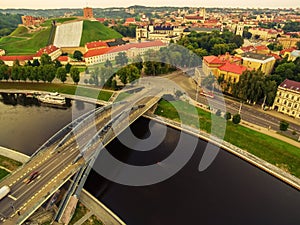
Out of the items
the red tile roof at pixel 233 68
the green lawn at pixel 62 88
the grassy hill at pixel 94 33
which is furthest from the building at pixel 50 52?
the red tile roof at pixel 233 68

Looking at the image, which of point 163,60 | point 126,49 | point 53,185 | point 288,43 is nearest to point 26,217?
point 53,185

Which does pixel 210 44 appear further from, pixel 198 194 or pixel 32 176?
pixel 32 176

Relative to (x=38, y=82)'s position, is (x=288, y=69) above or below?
above

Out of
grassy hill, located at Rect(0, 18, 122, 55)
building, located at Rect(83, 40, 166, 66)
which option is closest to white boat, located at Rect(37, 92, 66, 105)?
building, located at Rect(83, 40, 166, 66)

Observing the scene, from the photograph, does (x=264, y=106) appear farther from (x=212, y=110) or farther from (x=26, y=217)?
(x=26, y=217)

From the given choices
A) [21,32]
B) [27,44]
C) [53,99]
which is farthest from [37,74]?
[21,32]

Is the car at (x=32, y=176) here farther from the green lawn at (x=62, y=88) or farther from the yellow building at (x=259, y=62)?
the yellow building at (x=259, y=62)

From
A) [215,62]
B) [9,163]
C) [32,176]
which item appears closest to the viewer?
[32,176]

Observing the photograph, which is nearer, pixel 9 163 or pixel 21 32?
pixel 9 163
